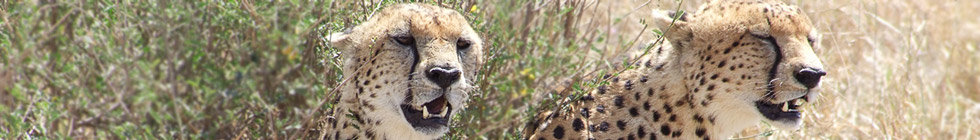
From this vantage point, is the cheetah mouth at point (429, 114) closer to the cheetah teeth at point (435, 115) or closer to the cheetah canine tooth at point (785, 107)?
the cheetah teeth at point (435, 115)

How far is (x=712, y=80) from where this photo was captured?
12.7ft

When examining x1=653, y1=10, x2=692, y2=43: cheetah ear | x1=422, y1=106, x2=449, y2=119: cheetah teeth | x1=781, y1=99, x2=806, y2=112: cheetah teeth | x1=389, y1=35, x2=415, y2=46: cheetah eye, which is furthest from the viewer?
x1=781, y1=99, x2=806, y2=112: cheetah teeth

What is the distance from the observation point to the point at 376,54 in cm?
347

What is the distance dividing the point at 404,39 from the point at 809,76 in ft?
4.09

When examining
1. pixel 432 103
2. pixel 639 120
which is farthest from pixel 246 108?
pixel 639 120

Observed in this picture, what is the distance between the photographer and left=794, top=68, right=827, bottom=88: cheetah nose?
12.3 feet

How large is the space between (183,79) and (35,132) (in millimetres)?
867

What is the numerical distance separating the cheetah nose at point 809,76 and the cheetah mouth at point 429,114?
3.53ft

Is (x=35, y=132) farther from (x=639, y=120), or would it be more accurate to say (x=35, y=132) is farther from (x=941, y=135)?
(x=941, y=135)

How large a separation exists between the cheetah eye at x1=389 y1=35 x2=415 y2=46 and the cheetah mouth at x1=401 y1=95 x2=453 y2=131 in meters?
0.17

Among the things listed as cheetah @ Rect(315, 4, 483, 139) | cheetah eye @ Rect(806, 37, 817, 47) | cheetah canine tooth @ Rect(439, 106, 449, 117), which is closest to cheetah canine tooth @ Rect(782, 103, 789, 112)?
cheetah eye @ Rect(806, 37, 817, 47)

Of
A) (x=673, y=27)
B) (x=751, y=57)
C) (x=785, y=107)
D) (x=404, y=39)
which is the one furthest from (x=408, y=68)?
(x=785, y=107)

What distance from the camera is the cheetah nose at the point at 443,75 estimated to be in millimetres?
3323

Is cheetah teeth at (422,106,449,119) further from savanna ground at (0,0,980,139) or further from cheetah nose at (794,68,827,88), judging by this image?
cheetah nose at (794,68,827,88)
